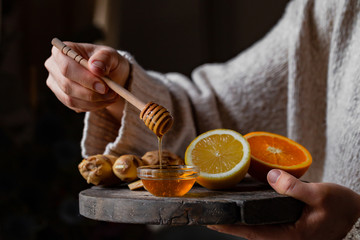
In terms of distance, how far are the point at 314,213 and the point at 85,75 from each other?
366 millimetres

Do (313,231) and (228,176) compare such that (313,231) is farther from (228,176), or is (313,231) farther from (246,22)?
(246,22)

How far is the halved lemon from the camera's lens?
60 cm

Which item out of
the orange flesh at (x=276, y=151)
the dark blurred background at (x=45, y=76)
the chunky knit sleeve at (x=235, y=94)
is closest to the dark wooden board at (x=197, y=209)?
the orange flesh at (x=276, y=151)

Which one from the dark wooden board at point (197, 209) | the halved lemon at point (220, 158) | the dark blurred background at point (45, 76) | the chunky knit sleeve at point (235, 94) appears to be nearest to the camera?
the dark wooden board at point (197, 209)

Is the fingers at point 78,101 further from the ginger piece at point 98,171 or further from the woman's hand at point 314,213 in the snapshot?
the woman's hand at point 314,213

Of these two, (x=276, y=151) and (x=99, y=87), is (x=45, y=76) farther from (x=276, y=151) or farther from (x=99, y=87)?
(x=276, y=151)

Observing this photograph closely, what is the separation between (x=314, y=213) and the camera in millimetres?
524

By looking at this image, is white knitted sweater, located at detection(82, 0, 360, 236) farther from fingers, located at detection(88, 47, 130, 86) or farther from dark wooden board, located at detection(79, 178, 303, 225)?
dark wooden board, located at detection(79, 178, 303, 225)

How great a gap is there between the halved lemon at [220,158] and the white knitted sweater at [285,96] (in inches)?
6.2

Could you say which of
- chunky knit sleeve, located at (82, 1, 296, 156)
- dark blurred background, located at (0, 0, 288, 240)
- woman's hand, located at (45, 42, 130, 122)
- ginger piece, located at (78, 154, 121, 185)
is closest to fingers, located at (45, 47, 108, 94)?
woman's hand, located at (45, 42, 130, 122)

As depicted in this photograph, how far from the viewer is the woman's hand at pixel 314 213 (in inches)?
20.3

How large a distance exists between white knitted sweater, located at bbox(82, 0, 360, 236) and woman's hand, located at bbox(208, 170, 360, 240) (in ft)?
0.59

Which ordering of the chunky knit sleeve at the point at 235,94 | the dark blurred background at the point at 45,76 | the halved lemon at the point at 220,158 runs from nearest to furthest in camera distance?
1. the halved lemon at the point at 220,158
2. the chunky knit sleeve at the point at 235,94
3. the dark blurred background at the point at 45,76

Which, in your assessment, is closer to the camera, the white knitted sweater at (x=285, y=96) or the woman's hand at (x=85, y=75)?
the woman's hand at (x=85, y=75)
